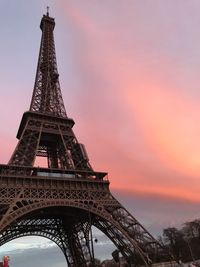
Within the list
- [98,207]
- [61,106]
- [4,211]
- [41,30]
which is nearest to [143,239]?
[98,207]

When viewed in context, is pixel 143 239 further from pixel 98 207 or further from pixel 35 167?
pixel 35 167

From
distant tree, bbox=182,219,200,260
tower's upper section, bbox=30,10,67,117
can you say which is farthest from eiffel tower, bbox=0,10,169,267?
distant tree, bbox=182,219,200,260

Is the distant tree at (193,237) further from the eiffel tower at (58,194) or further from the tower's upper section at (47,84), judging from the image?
the tower's upper section at (47,84)

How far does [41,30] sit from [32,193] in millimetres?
36723

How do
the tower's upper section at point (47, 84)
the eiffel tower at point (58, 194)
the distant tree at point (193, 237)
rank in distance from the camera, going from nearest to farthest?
1. the eiffel tower at point (58, 194)
2. the tower's upper section at point (47, 84)
3. the distant tree at point (193, 237)

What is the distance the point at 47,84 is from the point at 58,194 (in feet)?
67.8

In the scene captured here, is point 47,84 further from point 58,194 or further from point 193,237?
point 193,237

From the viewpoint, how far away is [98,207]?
119 ft

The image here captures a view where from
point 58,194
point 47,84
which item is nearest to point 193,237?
point 58,194

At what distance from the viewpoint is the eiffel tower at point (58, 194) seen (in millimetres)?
34219

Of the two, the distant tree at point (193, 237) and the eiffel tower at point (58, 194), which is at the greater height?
the eiffel tower at point (58, 194)

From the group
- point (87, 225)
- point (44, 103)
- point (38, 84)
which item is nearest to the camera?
point (87, 225)

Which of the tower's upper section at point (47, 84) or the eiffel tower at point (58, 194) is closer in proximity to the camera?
the eiffel tower at point (58, 194)

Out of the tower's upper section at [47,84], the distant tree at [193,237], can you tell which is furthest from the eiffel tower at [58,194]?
the distant tree at [193,237]
